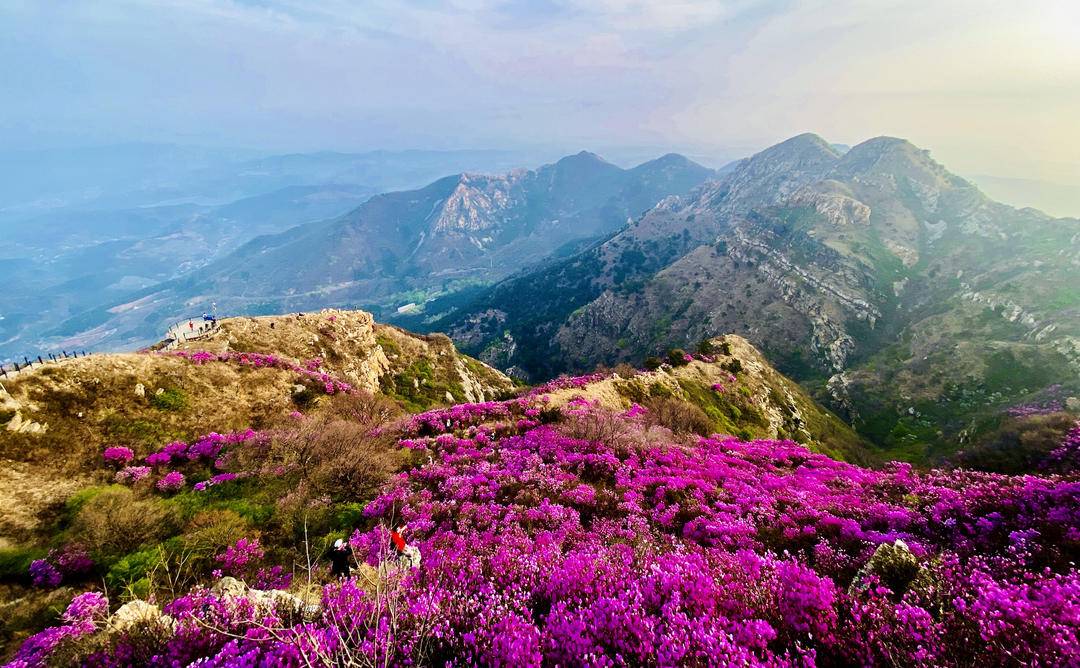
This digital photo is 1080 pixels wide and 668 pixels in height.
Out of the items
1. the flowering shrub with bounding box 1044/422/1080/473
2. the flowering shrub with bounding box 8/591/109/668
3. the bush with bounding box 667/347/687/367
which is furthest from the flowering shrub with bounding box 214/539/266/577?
the bush with bounding box 667/347/687/367

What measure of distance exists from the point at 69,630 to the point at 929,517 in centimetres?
2132

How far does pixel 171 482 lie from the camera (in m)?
20.0

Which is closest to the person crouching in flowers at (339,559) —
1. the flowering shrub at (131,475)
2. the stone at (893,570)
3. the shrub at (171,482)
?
the stone at (893,570)

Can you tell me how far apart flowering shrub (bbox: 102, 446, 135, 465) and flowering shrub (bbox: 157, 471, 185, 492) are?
4.27 meters

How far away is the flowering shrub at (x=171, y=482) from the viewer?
19.7m

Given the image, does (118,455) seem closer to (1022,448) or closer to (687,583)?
(687,583)

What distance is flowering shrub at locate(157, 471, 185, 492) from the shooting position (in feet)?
64.7

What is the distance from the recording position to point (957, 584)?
8055 mm

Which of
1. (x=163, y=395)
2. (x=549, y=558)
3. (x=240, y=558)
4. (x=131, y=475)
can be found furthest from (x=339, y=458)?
(x=163, y=395)

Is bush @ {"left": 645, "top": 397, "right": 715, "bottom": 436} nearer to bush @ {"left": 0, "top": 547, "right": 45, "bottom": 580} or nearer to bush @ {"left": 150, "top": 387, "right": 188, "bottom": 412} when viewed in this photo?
bush @ {"left": 0, "top": 547, "right": 45, "bottom": 580}

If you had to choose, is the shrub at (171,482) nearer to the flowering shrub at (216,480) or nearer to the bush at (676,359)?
the flowering shrub at (216,480)

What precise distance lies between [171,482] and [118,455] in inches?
229

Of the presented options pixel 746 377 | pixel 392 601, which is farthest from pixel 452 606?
pixel 746 377

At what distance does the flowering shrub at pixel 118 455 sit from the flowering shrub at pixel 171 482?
4269 millimetres
